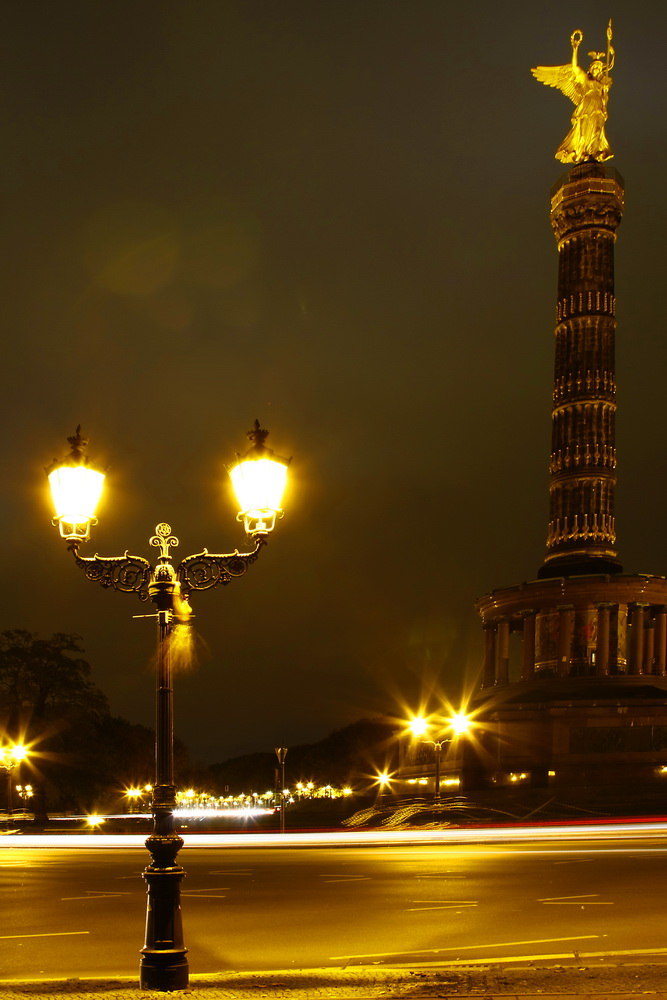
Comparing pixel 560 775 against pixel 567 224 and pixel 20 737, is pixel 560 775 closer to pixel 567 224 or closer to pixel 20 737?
pixel 20 737

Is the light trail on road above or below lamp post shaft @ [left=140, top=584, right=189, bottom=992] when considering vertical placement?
below

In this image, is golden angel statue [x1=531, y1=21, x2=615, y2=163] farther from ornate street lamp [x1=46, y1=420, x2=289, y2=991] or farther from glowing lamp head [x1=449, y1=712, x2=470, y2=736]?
ornate street lamp [x1=46, y1=420, x2=289, y2=991]

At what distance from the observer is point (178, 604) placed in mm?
10148

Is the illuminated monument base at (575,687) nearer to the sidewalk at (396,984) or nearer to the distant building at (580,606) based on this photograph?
the distant building at (580,606)

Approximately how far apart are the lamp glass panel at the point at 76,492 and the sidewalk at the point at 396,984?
3.65 metres

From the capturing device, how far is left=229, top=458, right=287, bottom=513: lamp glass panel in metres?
10.1

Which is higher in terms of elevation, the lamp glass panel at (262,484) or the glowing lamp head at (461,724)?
the lamp glass panel at (262,484)

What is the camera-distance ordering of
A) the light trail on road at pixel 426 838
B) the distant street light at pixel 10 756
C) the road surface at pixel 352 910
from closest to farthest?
the road surface at pixel 352 910
the light trail on road at pixel 426 838
the distant street light at pixel 10 756

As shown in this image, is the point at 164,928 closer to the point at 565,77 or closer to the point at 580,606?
the point at 580,606

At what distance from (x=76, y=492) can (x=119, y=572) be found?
2.61 feet

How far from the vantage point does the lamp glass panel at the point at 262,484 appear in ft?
33.2

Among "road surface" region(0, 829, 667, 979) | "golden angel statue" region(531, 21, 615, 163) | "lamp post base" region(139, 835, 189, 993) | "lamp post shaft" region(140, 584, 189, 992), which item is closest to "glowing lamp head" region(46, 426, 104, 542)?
"lamp post shaft" region(140, 584, 189, 992)

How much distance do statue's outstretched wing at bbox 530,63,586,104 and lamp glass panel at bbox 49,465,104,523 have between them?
6247 centimetres

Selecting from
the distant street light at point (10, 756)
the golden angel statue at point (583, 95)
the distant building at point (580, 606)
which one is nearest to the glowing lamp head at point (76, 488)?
the distant building at point (580, 606)
